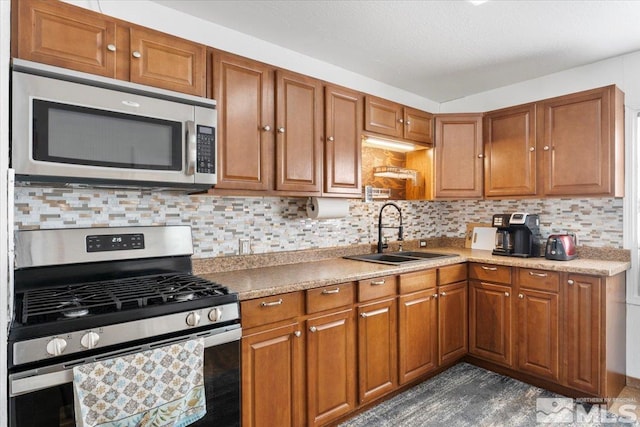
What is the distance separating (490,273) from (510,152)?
1045 mm

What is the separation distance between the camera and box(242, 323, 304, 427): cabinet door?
180cm

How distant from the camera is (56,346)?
4.17ft

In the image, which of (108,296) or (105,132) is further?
(105,132)

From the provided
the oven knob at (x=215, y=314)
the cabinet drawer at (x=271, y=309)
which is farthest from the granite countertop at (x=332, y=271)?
the oven knob at (x=215, y=314)

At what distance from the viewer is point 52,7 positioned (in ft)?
5.22

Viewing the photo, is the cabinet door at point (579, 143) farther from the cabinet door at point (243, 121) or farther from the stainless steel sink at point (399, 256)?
the cabinet door at point (243, 121)

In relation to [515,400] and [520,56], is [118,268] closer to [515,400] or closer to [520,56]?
[515,400]

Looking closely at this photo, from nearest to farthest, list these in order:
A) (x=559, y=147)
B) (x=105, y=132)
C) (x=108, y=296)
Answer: (x=108, y=296)
(x=105, y=132)
(x=559, y=147)

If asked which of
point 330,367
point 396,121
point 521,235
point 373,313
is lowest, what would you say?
point 330,367

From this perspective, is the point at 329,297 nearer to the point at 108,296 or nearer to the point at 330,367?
the point at 330,367

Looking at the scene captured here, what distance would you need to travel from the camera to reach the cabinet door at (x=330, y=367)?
205 centimetres

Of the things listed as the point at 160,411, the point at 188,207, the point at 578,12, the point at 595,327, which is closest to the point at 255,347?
the point at 160,411

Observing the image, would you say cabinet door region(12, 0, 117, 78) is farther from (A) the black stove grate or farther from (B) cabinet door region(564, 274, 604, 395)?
(B) cabinet door region(564, 274, 604, 395)

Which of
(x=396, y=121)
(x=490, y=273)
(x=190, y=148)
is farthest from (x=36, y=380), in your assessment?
(x=490, y=273)
